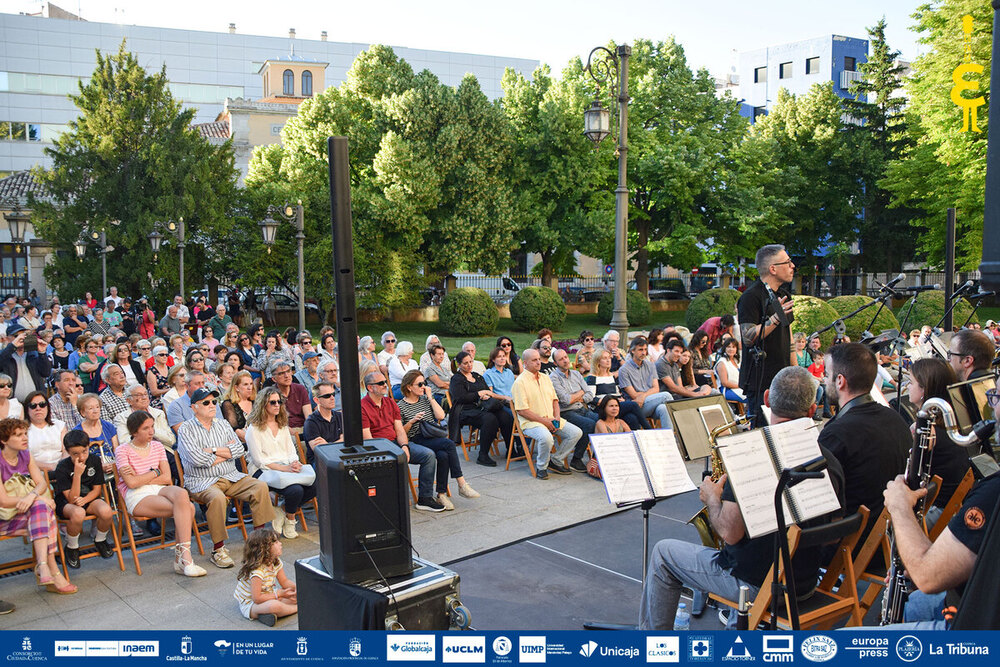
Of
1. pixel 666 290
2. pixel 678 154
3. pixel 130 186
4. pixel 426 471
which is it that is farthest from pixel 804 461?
pixel 666 290

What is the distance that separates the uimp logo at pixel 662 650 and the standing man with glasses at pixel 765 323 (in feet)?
10.0

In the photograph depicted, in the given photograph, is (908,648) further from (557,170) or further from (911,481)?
(557,170)

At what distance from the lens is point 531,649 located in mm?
3365

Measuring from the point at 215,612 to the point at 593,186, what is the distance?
1014 inches

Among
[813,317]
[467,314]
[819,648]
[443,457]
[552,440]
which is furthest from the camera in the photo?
[467,314]

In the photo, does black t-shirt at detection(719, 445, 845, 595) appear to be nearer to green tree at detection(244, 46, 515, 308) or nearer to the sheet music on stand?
the sheet music on stand

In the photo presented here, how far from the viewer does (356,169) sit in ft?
87.5

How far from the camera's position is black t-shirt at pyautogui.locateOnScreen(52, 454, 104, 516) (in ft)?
19.5

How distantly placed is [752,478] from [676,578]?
1045mm

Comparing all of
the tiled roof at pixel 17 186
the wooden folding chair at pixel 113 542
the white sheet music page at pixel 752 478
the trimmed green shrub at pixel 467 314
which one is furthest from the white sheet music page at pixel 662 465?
the tiled roof at pixel 17 186

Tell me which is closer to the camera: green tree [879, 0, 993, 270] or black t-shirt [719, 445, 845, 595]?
black t-shirt [719, 445, 845, 595]

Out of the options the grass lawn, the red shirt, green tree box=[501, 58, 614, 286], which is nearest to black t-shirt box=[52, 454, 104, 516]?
the red shirt

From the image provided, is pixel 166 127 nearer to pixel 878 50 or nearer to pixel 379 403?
pixel 379 403

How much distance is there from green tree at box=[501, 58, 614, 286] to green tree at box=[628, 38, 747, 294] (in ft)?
5.99
